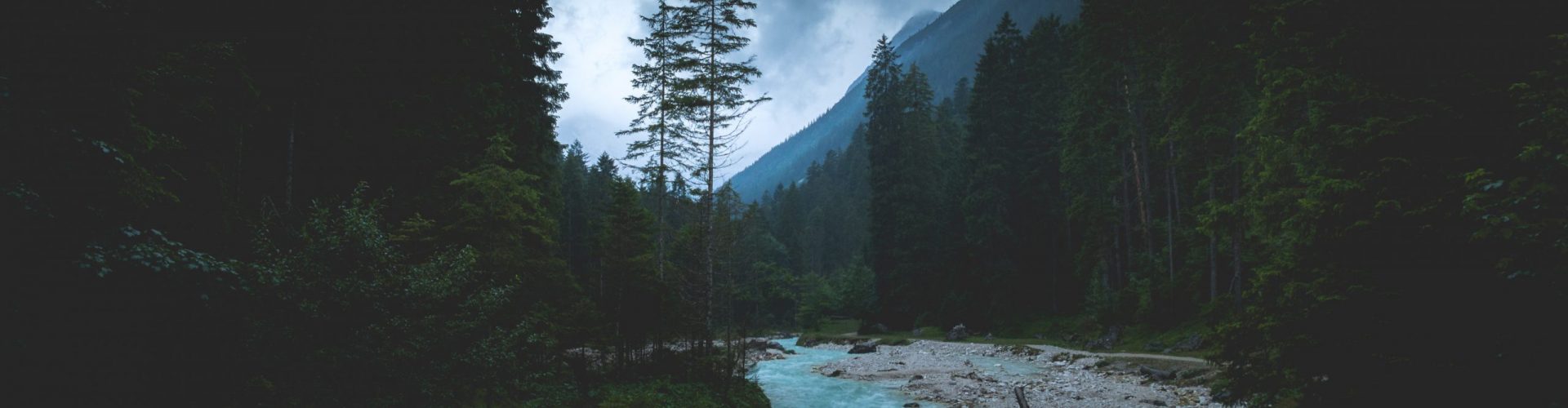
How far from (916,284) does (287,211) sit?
1561 inches

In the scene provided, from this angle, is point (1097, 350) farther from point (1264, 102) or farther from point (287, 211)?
point (287, 211)

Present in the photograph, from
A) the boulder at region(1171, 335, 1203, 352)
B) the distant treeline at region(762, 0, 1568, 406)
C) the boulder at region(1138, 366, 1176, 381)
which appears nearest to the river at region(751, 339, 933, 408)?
the boulder at region(1138, 366, 1176, 381)

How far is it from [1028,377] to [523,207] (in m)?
18.0

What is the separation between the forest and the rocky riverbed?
3679 mm

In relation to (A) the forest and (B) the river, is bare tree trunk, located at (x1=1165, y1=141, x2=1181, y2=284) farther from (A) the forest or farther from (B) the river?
(B) the river

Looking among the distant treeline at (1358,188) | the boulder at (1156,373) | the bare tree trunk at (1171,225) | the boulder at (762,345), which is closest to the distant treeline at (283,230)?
the distant treeline at (1358,188)

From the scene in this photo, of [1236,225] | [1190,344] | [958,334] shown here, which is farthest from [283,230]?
[958,334]

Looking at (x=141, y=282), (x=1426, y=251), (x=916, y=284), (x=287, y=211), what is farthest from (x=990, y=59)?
(x=141, y=282)

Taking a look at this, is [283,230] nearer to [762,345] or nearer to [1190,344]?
[1190,344]

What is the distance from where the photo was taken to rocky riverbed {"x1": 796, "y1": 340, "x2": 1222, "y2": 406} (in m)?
16.4

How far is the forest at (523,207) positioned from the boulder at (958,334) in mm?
13582

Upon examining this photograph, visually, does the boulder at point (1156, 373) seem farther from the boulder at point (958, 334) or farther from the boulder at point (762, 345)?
the boulder at point (958, 334)

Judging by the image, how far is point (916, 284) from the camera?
45531 millimetres

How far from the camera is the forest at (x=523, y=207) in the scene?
20.2 ft
